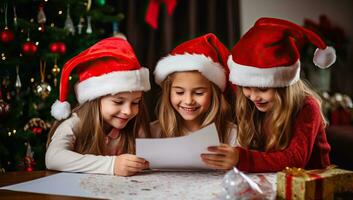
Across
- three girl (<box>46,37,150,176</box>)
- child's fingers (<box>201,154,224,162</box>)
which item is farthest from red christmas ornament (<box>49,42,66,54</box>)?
child's fingers (<box>201,154,224,162</box>)

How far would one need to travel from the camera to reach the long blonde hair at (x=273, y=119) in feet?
5.25

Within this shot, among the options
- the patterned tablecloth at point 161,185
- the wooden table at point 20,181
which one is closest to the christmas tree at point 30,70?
the wooden table at point 20,181

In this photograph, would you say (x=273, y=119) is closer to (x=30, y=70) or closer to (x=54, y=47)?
(x=54, y=47)

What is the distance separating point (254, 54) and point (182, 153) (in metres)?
0.43

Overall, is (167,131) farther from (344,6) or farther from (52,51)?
(344,6)

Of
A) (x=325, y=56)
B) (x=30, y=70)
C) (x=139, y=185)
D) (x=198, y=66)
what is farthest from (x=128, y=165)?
(x=30, y=70)

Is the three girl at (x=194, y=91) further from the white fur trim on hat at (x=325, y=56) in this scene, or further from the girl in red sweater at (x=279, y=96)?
the white fur trim on hat at (x=325, y=56)

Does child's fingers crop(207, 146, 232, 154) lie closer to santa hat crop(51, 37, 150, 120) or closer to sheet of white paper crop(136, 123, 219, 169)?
sheet of white paper crop(136, 123, 219, 169)

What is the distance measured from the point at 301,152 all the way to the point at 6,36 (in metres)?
1.36

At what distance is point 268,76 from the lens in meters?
1.58

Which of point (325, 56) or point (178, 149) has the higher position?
point (325, 56)

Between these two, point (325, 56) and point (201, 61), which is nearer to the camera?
point (325, 56)

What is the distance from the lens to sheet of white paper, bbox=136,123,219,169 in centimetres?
147

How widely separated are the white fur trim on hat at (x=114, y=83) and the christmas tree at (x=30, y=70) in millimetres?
581
